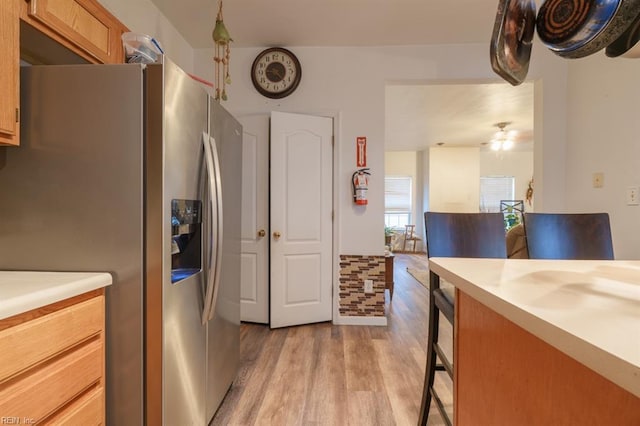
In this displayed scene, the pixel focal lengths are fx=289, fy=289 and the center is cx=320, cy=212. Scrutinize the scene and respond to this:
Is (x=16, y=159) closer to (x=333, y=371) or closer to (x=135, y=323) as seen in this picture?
(x=135, y=323)

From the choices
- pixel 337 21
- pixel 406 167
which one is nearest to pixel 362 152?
pixel 337 21

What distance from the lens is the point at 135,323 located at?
104cm

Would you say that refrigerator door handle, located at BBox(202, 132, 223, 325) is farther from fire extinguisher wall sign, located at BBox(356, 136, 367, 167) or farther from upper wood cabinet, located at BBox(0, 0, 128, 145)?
fire extinguisher wall sign, located at BBox(356, 136, 367, 167)

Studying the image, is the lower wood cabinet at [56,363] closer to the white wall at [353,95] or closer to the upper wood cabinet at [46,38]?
the upper wood cabinet at [46,38]

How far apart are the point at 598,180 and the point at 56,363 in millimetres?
3401

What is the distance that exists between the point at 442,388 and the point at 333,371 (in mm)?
698

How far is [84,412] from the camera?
0.92 meters

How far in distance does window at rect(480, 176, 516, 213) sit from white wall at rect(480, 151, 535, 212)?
4.4 inches

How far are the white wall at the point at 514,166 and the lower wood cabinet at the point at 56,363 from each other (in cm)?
889

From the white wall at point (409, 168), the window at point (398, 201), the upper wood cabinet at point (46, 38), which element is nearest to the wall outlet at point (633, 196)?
the upper wood cabinet at point (46, 38)

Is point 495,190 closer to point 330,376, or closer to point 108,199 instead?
point 330,376

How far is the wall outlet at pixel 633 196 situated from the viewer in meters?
1.99

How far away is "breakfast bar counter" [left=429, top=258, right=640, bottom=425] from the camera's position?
0.41 meters

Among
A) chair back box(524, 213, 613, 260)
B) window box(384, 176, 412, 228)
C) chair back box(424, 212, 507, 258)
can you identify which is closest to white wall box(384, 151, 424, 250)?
window box(384, 176, 412, 228)
